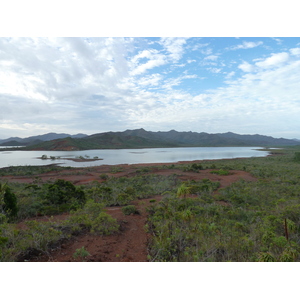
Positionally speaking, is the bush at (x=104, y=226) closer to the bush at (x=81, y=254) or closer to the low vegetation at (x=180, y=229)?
the low vegetation at (x=180, y=229)

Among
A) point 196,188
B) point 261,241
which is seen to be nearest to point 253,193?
point 196,188

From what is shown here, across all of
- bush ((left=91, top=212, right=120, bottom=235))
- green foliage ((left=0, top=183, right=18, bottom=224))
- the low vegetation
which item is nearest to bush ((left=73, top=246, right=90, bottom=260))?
the low vegetation

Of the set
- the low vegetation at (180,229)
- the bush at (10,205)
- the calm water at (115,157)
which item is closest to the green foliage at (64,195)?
the low vegetation at (180,229)

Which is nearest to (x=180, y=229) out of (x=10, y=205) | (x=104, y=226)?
(x=104, y=226)

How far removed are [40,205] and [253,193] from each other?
1036cm

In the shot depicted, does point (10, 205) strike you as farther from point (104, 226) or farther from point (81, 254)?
point (81, 254)

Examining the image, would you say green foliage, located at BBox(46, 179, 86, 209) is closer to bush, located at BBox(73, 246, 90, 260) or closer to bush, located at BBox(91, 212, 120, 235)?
bush, located at BBox(91, 212, 120, 235)

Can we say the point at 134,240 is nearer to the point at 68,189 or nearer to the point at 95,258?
the point at 95,258

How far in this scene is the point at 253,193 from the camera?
1045cm

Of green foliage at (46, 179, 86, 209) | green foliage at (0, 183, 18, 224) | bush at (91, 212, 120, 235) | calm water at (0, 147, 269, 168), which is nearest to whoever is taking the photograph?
bush at (91, 212, 120, 235)

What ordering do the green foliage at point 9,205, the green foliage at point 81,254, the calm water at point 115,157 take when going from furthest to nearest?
the calm water at point 115,157
the green foliage at point 9,205
the green foliage at point 81,254

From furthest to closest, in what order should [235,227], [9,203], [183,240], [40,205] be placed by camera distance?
1. [40,205]
2. [9,203]
3. [235,227]
4. [183,240]

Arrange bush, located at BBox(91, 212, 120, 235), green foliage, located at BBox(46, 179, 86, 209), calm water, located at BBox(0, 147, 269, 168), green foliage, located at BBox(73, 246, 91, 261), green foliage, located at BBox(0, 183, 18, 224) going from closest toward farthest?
1. green foliage, located at BBox(73, 246, 91, 261)
2. bush, located at BBox(91, 212, 120, 235)
3. green foliage, located at BBox(0, 183, 18, 224)
4. green foliage, located at BBox(46, 179, 86, 209)
5. calm water, located at BBox(0, 147, 269, 168)

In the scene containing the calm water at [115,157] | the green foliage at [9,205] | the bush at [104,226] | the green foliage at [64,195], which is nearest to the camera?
the bush at [104,226]
